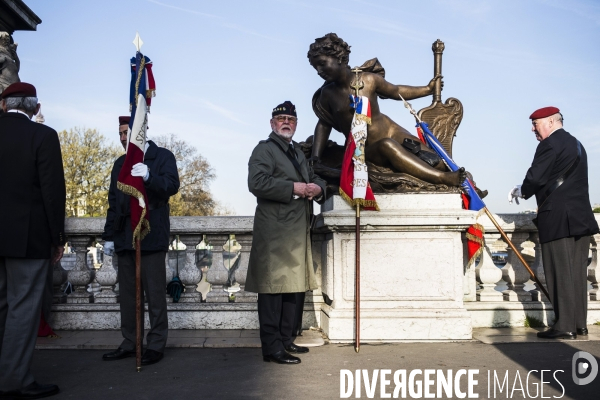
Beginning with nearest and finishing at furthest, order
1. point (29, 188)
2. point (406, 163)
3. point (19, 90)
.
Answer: point (29, 188), point (19, 90), point (406, 163)

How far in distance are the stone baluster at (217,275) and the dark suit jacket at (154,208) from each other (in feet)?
4.16

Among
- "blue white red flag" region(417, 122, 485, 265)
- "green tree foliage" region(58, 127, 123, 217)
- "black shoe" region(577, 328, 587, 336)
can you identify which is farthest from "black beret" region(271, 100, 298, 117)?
"green tree foliage" region(58, 127, 123, 217)

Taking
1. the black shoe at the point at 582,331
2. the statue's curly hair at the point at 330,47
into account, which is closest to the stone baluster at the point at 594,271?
the black shoe at the point at 582,331

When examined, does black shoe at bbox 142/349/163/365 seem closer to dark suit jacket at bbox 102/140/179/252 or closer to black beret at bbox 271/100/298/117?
dark suit jacket at bbox 102/140/179/252

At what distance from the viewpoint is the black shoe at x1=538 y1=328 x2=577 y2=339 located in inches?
237

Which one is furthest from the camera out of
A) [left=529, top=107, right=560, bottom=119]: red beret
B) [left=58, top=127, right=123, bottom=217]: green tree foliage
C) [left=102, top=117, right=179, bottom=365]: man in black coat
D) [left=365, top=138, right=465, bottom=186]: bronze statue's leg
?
[left=58, top=127, right=123, bottom=217]: green tree foliage

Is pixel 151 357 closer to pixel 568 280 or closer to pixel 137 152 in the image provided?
pixel 137 152

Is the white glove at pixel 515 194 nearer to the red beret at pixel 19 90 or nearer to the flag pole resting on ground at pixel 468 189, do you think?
the flag pole resting on ground at pixel 468 189

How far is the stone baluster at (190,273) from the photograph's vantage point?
267 inches

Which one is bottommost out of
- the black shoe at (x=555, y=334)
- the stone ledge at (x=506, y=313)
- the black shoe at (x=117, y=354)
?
the black shoe at (x=117, y=354)

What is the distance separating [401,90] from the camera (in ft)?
22.2

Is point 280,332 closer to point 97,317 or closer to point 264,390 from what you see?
point 264,390

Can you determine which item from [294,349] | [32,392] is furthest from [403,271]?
[32,392]

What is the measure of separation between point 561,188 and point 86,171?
41.0 m
